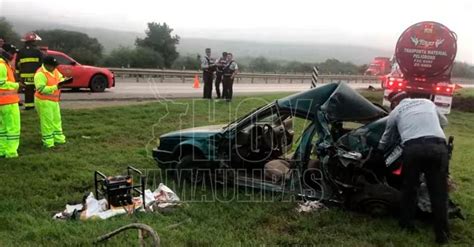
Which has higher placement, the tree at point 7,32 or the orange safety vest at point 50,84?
the tree at point 7,32

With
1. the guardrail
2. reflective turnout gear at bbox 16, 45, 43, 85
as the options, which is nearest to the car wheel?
reflective turnout gear at bbox 16, 45, 43, 85

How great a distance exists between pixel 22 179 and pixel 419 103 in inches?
192

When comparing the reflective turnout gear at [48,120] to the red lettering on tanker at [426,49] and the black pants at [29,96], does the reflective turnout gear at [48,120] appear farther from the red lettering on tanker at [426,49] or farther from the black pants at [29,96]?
the red lettering on tanker at [426,49]

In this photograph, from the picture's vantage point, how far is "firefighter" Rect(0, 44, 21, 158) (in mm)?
6723

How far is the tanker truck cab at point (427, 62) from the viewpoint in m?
11.3

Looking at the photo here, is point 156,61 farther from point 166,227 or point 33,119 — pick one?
point 166,227

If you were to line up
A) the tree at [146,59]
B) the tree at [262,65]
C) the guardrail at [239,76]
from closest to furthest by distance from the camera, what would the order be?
the guardrail at [239,76] < the tree at [146,59] < the tree at [262,65]

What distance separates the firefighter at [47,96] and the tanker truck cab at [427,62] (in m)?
8.46

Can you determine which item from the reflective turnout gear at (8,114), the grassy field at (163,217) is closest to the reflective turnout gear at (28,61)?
the grassy field at (163,217)

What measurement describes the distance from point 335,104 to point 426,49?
24.5 feet

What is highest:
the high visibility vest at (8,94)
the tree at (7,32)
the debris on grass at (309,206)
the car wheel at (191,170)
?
the tree at (7,32)

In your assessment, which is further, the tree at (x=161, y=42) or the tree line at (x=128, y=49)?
the tree at (x=161, y=42)

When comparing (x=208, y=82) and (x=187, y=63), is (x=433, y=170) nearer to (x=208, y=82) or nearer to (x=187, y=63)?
(x=208, y=82)

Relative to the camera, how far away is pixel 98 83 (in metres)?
15.3
